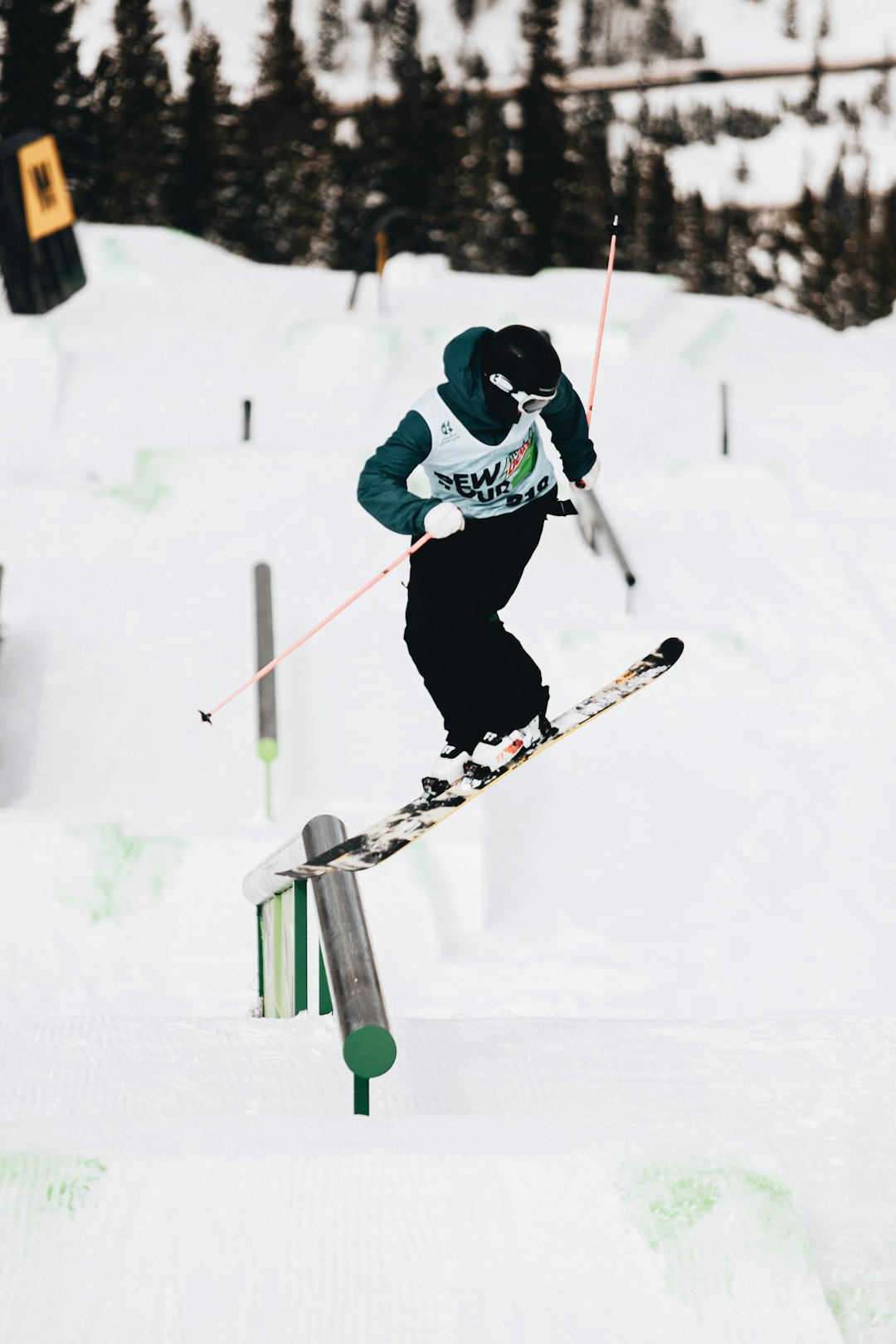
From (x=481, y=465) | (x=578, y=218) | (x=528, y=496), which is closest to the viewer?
(x=481, y=465)

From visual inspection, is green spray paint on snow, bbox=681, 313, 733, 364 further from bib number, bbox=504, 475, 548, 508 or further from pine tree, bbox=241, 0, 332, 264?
pine tree, bbox=241, 0, 332, 264

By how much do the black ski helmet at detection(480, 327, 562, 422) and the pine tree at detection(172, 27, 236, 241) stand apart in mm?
39475

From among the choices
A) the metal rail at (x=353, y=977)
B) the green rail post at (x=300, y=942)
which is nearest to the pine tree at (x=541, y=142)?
the green rail post at (x=300, y=942)

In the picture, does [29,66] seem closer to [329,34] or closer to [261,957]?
[261,957]

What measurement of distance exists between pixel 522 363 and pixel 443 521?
1.30ft

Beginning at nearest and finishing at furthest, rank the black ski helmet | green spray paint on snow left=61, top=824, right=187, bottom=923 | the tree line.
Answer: the black ski helmet < green spray paint on snow left=61, top=824, right=187, bottom=923 < the tree line

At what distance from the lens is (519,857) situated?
23.9 feet

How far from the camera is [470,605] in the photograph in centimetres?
360

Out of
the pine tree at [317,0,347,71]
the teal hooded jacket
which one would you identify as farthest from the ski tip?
the pine tree at [317,0,347,71]

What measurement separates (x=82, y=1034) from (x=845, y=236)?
194ft

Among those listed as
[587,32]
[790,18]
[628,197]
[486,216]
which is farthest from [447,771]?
[790,18]

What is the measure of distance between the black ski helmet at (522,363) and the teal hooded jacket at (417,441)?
0.06 metres

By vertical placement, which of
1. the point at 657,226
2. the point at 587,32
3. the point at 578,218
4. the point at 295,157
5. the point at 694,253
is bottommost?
the point at 587,32

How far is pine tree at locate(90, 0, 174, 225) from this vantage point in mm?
37344
